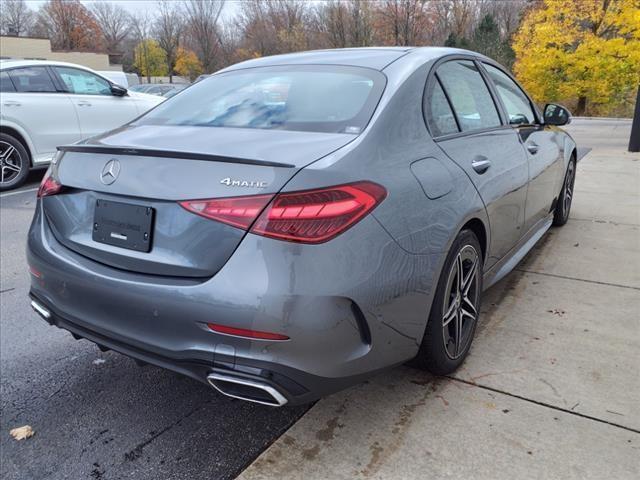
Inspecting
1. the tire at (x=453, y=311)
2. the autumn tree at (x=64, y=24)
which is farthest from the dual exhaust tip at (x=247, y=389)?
the autumn tree at (x=64, y=24)

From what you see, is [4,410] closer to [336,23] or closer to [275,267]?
[275,267]

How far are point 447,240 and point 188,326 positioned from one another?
1179 millimetres

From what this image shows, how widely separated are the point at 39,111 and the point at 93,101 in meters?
0.90

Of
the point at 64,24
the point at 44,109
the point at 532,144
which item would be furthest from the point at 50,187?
the point at 64,24

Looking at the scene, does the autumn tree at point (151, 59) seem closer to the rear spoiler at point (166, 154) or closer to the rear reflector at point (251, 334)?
the rear spoiler at point (166, 154)

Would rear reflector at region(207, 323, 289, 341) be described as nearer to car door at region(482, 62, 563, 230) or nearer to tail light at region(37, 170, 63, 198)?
tail light at region(37, 170, 63, 198)

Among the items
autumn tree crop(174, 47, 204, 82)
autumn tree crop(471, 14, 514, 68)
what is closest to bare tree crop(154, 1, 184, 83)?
autumn tree crop(174, 47, 204, 82)

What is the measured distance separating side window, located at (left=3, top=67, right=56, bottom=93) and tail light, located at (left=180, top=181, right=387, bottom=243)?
7.25m

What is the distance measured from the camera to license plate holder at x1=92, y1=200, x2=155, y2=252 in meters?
2.04

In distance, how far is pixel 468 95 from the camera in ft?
10.4

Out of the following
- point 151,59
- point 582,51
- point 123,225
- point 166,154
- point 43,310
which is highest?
point 151,59

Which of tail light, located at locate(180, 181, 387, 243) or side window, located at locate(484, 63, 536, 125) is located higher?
side window, located at locate(484, 63, 536, 125)

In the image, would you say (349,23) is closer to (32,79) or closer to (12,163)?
(32,79)

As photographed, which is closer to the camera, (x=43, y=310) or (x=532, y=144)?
(x=43, y=310)
